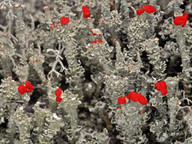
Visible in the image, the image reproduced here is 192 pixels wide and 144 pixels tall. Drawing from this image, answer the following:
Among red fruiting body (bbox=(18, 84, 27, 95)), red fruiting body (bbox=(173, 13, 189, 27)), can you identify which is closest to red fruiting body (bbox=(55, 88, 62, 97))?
red fruiting body (bbox=(18, 84, 27, 95))

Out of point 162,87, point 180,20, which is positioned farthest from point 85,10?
point 162,87

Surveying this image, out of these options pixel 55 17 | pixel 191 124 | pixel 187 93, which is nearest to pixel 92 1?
pixel 55 17

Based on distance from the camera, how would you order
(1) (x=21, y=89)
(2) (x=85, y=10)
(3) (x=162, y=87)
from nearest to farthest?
(3) (x=162, y=87)
(1) (x=21, y=89)
(2) (x=85, y=10)

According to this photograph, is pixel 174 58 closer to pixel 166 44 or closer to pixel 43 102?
pixel 166 44

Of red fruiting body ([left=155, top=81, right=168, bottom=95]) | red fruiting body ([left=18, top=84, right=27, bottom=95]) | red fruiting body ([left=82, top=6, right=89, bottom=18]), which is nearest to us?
red fruiting body ([left=155, top=81, right=168, bottom=95])

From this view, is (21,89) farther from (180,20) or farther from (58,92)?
(180,20)

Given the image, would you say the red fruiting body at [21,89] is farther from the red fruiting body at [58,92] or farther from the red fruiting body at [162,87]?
the red fruiting body at [162,87]

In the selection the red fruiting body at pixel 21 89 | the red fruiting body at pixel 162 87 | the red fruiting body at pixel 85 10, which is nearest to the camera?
the red fruiting body at pixel 162 87

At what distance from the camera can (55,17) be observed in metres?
2.92

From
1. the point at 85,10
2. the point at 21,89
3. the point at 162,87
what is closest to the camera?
the point at 162,87

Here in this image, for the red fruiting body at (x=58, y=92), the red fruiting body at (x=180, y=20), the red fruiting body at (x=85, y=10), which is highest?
the red fruiting body at (x=85, y=10)

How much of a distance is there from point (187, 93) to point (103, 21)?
1.03m

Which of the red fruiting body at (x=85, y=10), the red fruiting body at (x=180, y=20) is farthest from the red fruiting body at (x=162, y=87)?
the red fruiting body at (x=85, y=10)

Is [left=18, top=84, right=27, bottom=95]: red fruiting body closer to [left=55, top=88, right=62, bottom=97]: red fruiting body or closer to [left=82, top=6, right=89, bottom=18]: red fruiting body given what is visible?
[left=55, top=88, right=62, bottom=97]: red fruiting body
